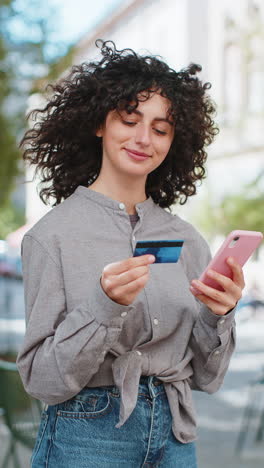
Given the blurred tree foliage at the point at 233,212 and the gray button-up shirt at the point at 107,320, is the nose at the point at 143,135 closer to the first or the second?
the gray button-up shirt at the point at 107,320

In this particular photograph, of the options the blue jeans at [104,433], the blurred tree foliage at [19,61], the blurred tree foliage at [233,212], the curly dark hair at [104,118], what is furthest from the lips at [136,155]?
the blurred tree foliage at [233,212]

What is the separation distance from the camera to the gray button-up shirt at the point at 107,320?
158 centimetres

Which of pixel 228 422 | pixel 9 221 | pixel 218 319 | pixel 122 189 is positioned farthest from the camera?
pixel 9 221

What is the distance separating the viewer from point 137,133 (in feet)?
5.87

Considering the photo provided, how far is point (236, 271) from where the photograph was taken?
1.65 meters

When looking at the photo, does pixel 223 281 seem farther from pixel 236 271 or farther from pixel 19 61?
pixel 19 61

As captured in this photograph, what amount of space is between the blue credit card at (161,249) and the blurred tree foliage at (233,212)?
41.3ft

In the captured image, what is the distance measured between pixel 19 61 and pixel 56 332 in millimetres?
8479

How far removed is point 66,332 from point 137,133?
51 centimetres

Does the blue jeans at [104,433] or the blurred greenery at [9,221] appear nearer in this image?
the blue jeans at [104,433]

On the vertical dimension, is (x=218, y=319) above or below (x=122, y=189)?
below

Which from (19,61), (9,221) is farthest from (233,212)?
(9,221)

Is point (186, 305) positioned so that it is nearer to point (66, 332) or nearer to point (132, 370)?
point (132, 370)

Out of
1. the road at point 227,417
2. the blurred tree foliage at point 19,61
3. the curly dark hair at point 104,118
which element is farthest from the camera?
the blurred tree foliage at point 19,61
